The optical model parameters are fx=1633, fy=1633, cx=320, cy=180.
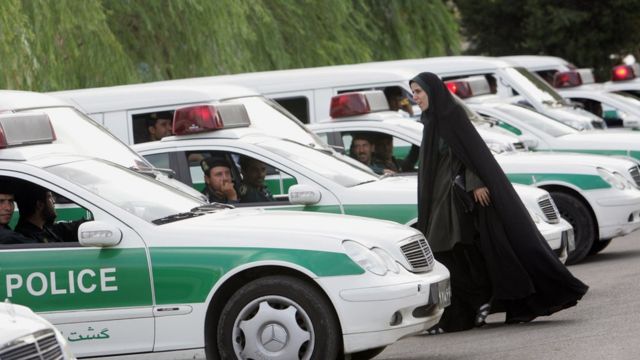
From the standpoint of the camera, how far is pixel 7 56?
1748 cm

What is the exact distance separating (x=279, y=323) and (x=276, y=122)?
190 inches

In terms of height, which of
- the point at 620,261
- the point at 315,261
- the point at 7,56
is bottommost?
the point at 620,261

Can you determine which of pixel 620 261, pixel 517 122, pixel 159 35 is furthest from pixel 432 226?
pixel 159 35

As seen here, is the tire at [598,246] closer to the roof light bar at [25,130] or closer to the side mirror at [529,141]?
the side mirror at [529,141]

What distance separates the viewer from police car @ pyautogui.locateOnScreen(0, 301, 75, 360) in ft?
21.7

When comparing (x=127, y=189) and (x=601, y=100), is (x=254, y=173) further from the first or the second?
(x=601, y=100)

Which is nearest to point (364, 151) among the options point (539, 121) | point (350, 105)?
point (350, 105)

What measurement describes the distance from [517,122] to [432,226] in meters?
7.20

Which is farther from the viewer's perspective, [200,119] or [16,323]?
[200,119]

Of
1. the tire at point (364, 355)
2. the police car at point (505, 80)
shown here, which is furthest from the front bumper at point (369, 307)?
the police car at point (505, 80)

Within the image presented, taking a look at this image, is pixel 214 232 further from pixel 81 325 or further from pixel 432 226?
pixel 432 226

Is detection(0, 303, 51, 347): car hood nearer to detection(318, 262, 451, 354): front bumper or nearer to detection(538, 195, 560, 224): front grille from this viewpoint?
detection(318, 262, 451, 354): front bumper

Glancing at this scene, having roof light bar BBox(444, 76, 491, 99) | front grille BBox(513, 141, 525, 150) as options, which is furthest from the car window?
roof light bar BBox(444, 76, 491, 99)

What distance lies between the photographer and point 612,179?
49.4 feet
